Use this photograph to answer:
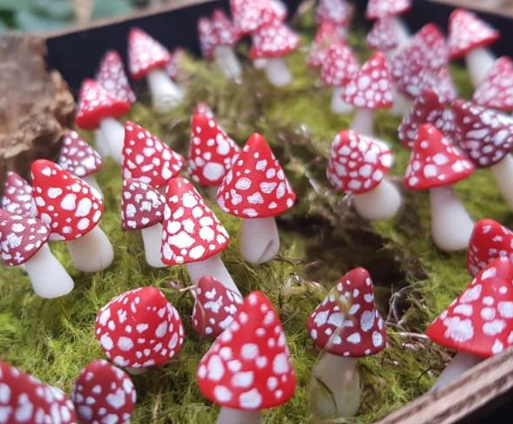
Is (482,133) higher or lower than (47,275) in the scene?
higher

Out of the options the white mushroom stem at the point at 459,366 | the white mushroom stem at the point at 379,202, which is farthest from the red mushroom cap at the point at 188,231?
the white mushroom stem at the point at 379,202

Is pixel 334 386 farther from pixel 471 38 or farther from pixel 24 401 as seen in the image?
pixel 471 38

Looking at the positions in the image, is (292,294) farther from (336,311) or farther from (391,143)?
(391,143)

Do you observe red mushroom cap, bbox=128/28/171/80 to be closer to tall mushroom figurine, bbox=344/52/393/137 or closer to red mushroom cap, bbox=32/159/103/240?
tall mushroom figurine, bbox=344/52/393/137

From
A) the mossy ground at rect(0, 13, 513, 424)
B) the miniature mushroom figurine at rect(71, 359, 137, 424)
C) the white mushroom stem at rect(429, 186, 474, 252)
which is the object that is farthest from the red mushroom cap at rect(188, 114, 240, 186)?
the miniature mushroom figurine at rect(71, 359, 137, 424)

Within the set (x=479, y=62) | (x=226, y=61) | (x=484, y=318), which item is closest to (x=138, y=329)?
(x=484, y=318)

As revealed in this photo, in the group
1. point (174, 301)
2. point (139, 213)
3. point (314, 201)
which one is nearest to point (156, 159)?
point (139, 213)
